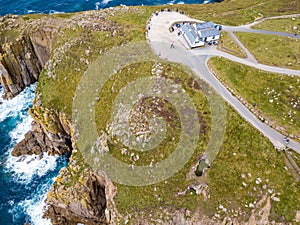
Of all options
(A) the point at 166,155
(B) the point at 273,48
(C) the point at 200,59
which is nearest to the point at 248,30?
(B) the point at 273,48

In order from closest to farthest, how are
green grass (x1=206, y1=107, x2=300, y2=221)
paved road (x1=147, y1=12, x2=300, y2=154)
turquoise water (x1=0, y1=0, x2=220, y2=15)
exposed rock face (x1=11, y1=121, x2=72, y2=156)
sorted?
1. green grass (x1=206, y1=107, x2=300, y2=221)
2. paved road (x1=147, y1=12, x2=300, y2=154)
3. exposed rock face (x1=11, y1=121, x2=72, y2=156)
4. turquoise water (x1=0, y1=0, x2=220, y2=15)

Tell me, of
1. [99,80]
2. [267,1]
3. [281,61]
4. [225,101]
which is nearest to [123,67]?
[99,80]

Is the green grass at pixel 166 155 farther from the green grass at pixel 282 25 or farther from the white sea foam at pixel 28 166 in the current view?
the green grass at pixel 282 25

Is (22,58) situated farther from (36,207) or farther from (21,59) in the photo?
(36,207)

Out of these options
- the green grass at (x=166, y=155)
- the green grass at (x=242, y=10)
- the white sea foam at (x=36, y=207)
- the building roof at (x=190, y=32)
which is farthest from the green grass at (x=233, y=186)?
the green grass at (x=242, y=10)

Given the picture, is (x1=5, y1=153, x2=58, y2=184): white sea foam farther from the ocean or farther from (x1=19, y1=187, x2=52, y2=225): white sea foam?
(x1=19, y1=187, x2=52, y2=225): white sea foam

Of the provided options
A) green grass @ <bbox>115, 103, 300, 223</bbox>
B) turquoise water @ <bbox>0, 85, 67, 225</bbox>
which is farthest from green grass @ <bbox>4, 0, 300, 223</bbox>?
turquoise water @ <bbox>0, 85, 67, 225</bbox>
